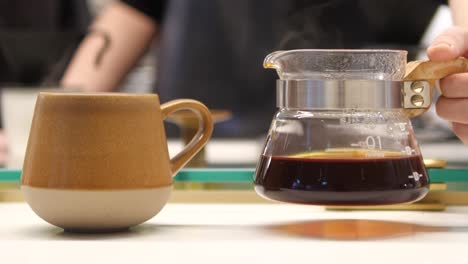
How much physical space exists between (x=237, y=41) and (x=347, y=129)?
1521 mm

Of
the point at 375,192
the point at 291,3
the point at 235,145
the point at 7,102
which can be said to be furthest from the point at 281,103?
the point at 291,3

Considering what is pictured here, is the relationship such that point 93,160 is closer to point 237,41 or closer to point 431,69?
point 431,69

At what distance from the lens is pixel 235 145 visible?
161cm

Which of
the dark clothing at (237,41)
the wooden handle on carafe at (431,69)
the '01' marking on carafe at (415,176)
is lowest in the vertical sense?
the dark clothing at (237,41)

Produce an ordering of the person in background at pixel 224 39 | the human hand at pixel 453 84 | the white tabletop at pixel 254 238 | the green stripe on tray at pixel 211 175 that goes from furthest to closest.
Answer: the person in background at pixel 224 39, the green stripe on tray at pixel 211 175, the human hand at pixel 453 84, the white tabletop at pixel 254 238

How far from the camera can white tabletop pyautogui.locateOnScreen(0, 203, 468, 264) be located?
0.55 m

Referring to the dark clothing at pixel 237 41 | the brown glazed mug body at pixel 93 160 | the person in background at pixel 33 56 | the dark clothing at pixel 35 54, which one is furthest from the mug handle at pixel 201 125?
the dark clothing at pixel 237 41

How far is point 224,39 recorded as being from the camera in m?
2.17

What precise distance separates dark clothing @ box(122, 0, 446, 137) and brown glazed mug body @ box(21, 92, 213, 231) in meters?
1.35

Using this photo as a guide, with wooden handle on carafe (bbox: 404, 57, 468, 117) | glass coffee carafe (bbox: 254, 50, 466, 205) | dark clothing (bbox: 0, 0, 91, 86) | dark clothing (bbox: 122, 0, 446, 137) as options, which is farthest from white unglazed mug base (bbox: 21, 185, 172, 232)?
dark clothing (bbox: 122, 0, 446, 137)

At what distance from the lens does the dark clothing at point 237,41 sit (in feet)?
6.52

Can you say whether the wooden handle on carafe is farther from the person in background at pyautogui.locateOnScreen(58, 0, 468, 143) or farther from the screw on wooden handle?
the person in background at pyautogui.locateOnScreen(58, 0, 468, 143)

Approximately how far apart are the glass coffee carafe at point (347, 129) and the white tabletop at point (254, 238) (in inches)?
1.5

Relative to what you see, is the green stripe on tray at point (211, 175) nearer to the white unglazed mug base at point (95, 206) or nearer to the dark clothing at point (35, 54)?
the white unglazed mug base at point (95, 206)
